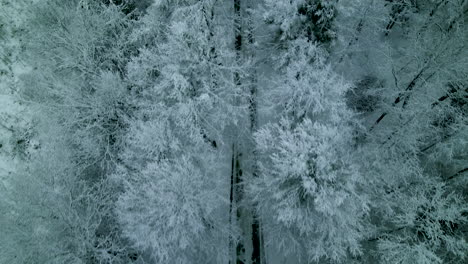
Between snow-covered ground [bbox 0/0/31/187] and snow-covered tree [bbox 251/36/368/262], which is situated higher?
snow-covered tree [bbox 251/36/368/262]

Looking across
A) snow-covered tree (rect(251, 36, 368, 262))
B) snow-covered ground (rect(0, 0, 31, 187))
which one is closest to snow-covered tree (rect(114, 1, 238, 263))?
snow-covered tree (rect(251, 36, 368, 262))

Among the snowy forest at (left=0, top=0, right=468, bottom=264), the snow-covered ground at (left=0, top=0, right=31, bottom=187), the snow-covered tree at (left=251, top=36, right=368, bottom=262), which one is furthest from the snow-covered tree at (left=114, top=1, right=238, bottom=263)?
the snow-covered ground at (left=0, top=0, right=31, bottom=187)

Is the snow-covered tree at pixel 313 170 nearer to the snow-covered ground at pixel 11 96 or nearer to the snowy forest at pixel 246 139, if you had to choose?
the snowy forest at pixel 246 139

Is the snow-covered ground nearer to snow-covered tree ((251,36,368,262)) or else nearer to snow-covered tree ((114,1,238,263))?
snow-covered tree ((114,1,238,263))

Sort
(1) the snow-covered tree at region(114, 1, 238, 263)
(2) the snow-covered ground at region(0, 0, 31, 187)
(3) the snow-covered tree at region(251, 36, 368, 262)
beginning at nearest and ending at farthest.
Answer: (3) the snow-covered tree at region(251, 36, 368, 262) → (1) the snow-covered tree at region(114, 1, 238, 263) → (2) the snow-covered ground at region(0, 0, 31, 187)

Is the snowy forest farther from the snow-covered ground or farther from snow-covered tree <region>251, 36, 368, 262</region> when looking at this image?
the snow-covered ground

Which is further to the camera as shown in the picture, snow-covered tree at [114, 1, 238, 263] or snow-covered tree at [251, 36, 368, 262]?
snow-covered tree at [114, 1, 238, 263]

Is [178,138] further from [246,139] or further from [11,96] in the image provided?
[11,96]

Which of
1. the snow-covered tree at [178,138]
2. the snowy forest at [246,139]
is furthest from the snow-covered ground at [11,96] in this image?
the snow-covered tree at [178,138]

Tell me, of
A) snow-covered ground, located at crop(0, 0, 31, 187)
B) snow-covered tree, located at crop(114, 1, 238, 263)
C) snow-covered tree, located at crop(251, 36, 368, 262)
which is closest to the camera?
snow-covered tree, located at crop(251, 36, 368, 262)

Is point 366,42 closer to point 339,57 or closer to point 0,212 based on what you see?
point 339,57
